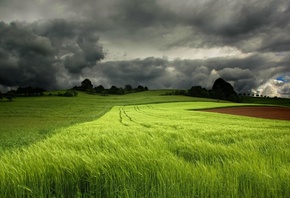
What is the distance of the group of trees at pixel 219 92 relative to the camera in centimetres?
10838

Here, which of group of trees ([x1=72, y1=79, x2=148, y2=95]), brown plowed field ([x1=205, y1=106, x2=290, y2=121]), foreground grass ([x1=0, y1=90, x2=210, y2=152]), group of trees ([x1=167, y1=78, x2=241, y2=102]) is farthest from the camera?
group of trees ([x1=72, y1=79, x2=148, y2=95])

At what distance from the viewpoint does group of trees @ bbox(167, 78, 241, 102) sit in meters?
108

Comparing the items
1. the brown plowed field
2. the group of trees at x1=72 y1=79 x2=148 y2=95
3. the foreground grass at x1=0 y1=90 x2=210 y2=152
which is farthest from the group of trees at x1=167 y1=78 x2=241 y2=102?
the brown plowed field

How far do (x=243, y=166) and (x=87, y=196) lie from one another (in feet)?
7.67

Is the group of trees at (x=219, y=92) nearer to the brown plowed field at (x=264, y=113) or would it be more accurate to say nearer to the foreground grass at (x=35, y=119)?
the foreground grass at (x=35, y=119)

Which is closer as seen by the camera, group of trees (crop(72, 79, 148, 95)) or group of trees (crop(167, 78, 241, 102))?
group of trees (crop(167, 78, 241, 102))

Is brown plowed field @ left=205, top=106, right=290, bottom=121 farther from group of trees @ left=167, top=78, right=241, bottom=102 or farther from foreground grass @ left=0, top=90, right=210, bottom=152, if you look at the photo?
group of trees @ left=167, top=78, right=241, bottom=102

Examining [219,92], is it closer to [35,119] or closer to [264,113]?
[264,113]

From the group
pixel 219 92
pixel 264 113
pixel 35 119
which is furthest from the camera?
pixel 219 92

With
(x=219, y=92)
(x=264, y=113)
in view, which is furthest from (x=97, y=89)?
(x=264, y=113)

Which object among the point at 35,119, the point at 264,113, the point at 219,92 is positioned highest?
the point at 219,92

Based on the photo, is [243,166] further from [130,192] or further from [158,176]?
[130,192]

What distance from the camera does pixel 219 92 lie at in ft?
363

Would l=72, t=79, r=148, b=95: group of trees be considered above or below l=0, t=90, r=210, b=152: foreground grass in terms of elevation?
above
